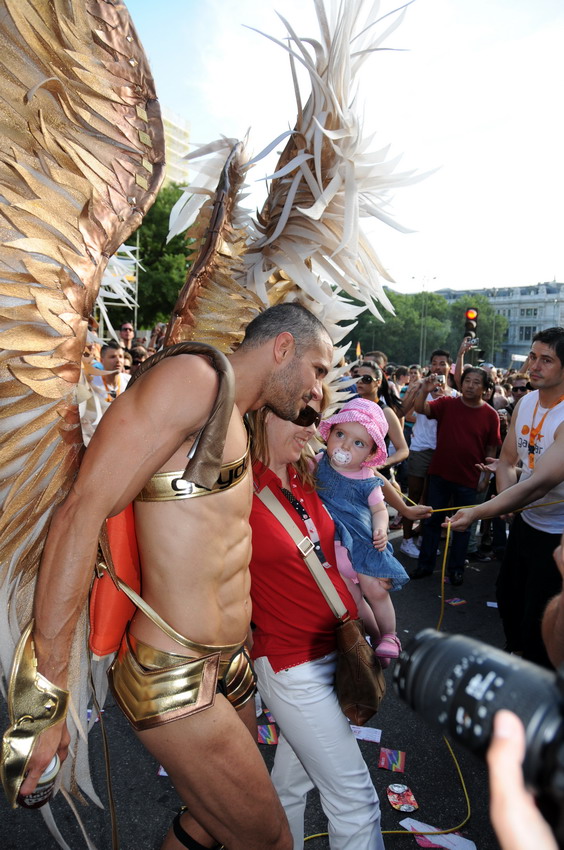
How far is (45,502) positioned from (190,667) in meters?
0.67

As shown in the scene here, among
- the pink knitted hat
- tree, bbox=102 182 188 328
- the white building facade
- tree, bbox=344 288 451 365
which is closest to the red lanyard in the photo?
the pink knitted hat

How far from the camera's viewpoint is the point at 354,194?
2.39m

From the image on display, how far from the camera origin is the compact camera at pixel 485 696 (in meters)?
0.57

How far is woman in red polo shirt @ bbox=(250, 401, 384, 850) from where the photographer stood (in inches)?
77.6

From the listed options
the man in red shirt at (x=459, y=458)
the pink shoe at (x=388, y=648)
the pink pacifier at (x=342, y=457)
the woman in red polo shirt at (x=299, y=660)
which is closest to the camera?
the woman in red polo shirt at (x=299, y=660)

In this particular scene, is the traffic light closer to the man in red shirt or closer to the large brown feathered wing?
the man in red shirt

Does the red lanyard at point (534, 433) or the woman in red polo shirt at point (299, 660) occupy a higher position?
the red lanyard at point (534, 433)

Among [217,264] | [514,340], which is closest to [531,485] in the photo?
[217,264]

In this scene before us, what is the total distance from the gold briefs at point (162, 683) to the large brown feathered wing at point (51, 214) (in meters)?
0.37

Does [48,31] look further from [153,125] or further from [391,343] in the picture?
[391,343]

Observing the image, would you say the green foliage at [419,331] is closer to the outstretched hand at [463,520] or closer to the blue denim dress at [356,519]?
the outstretched hand at [463,520]

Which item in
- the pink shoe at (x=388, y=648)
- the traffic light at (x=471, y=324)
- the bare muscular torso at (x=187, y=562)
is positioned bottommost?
the pink shoe at (x=388, y=648)

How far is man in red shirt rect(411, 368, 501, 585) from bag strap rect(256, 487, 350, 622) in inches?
149

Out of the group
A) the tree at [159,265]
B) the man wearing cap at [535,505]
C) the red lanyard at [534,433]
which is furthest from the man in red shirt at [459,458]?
the tree at [159,265]
